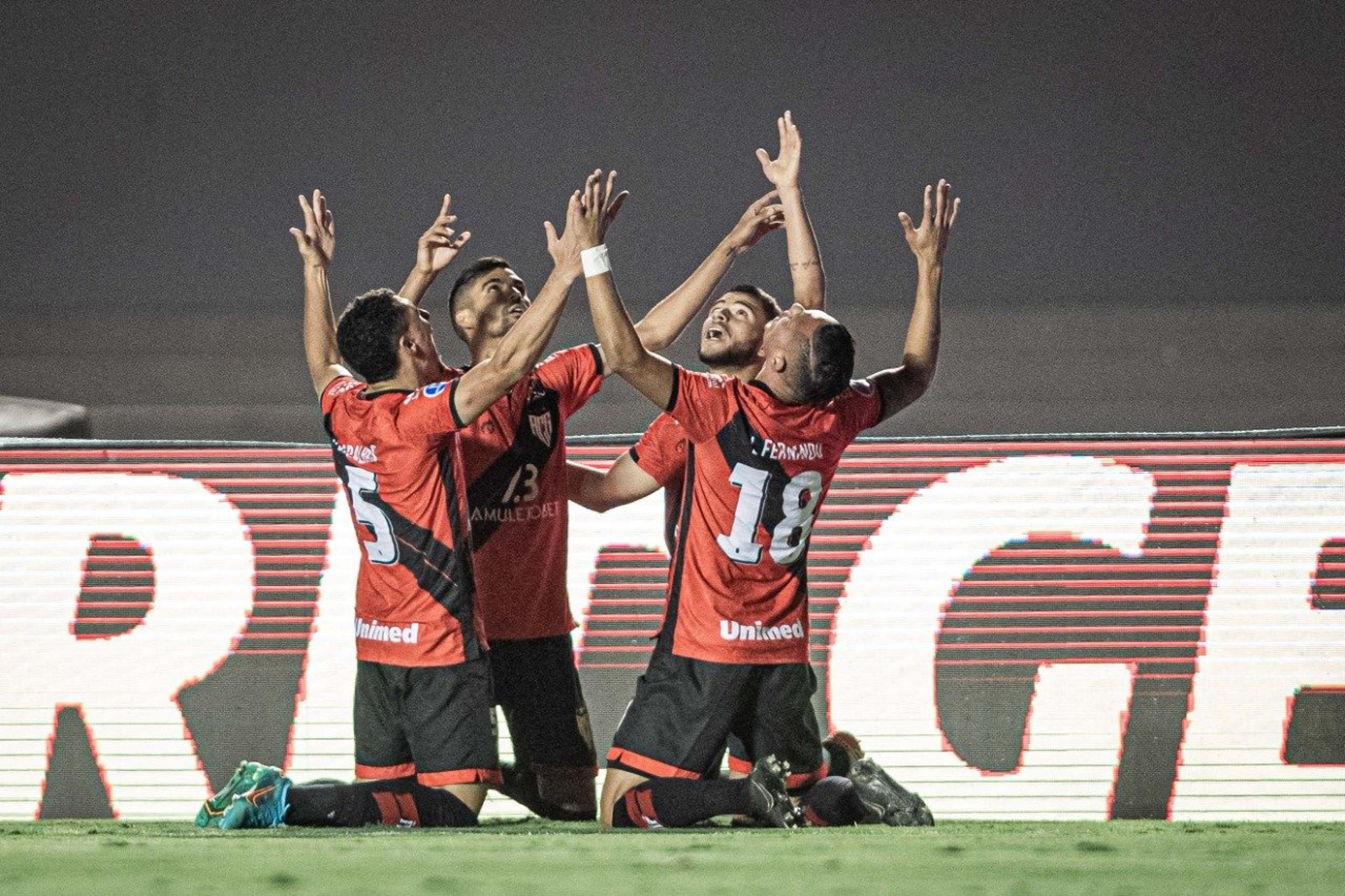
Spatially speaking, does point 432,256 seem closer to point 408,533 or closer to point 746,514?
point 408,533

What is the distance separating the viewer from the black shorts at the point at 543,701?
5.09 m

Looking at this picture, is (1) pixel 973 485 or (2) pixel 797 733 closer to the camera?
(2) pixel 797 733

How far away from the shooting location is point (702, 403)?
4504mm

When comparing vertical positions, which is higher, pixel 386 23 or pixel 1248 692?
pixel 386 23

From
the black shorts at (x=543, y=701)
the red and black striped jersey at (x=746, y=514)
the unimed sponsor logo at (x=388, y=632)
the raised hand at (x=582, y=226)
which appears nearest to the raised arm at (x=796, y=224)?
the red and black striped jersey at (x=746, y=514)

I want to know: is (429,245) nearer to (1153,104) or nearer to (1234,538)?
(1234,538)

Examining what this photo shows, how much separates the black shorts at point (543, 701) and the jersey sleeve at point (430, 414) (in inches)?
36.8

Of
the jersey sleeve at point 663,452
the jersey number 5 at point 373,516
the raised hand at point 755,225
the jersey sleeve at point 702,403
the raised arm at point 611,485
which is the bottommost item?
the jersey number 5 at point 373,516

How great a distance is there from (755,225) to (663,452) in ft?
2.99

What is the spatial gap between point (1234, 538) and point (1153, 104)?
253cm

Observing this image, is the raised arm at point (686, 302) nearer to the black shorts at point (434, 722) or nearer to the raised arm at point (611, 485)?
the raised arm at point (611, 485)

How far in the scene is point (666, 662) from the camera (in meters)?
4.62

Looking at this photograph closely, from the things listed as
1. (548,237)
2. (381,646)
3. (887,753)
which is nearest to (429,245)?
(548,237)

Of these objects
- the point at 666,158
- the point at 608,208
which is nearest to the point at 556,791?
the point at 608,208
